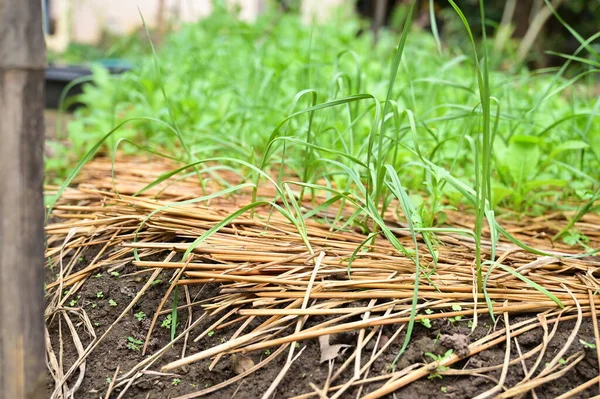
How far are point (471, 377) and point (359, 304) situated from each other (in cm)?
23

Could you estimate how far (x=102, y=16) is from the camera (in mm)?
8461

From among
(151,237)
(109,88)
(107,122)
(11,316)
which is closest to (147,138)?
(107,122)

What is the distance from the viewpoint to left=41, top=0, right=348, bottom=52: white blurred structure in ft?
25.5

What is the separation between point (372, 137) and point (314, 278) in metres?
0.29

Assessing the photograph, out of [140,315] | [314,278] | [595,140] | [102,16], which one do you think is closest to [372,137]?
[314,278]

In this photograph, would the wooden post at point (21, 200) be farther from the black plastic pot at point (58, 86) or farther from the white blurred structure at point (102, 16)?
the white blurred structure at point (102, 16)

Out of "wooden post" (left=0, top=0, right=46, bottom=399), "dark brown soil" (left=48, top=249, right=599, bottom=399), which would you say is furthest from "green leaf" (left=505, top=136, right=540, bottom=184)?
"wooden post" (left=0, top=0, right=46, bottom=399)

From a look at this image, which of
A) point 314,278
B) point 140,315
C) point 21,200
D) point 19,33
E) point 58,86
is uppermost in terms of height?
point 19,33

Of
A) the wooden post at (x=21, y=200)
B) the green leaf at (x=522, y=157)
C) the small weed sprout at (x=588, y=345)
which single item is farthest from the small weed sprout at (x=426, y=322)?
the green leaf at (x=522, y=157)

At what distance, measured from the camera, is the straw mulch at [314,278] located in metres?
1.02

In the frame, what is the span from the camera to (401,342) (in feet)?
3.34

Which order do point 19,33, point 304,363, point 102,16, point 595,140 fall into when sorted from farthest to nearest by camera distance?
1. point 102,16
2. point 595,140
3. point 304,363
4. point 19,33

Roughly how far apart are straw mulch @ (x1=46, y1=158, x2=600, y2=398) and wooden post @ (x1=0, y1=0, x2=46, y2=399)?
0.26 metres

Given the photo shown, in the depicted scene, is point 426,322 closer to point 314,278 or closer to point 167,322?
point 314,278
